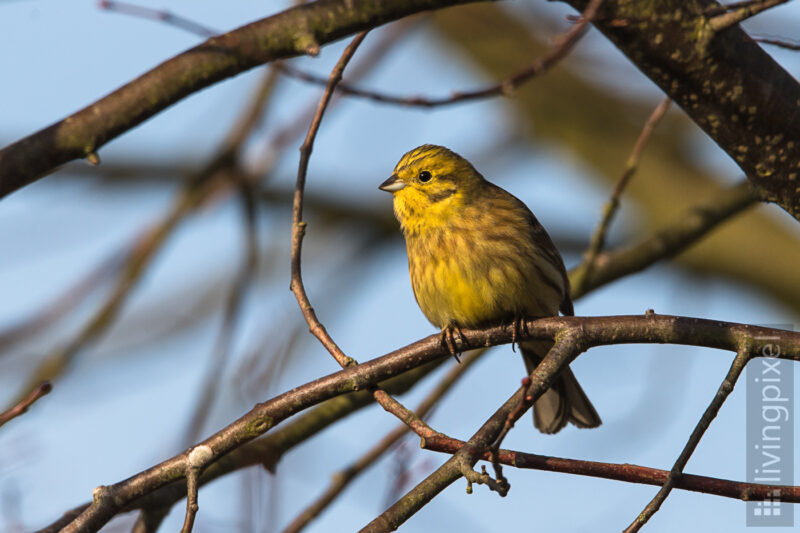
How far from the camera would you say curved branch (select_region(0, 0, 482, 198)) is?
10.2 ft

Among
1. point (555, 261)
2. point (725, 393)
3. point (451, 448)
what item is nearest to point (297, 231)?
point (451, 448)

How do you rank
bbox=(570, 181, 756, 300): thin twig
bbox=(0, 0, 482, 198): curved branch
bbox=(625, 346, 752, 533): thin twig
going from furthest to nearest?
1. bbox=(570, 181, 756, 300): thin twig
2. bbox=(0, 0, 482, 198): curved branch
3. bbox=(625, 346, 752, 533): thin twig

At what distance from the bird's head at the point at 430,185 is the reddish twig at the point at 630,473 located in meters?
2.32

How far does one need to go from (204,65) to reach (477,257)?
6.86 ft

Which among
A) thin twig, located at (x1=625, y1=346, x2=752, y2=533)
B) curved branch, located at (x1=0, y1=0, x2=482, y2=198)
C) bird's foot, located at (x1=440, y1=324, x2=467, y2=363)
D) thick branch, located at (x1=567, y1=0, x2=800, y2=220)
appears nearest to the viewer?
thin twig, located at (x1=625, y1=346, x2=752, y2=533)

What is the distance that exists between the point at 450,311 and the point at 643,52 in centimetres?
171

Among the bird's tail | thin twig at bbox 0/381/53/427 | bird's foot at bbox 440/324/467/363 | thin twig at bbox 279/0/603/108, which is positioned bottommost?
thin twig at bbox 0/381/53/427

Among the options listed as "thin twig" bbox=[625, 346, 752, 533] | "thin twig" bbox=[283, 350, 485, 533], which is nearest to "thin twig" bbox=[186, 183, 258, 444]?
"thin twig" bbox=[283, 350, 485, 533]

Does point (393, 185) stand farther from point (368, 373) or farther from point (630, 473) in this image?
point (630, 473)

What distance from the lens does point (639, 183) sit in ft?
34.2

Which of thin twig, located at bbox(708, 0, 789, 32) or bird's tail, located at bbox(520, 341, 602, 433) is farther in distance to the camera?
bird's tail, located at bbox(520, 341, 602, 433)

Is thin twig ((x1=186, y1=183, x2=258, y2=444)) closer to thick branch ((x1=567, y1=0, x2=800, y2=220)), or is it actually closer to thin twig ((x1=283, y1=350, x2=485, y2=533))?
thin twig ((x1=283, y1=350, x2=485, y2=533))

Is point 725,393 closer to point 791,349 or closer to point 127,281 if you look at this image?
point 791,349

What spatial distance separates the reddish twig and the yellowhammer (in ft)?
4.70
